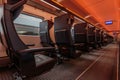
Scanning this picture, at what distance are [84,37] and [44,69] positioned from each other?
353 centimetres

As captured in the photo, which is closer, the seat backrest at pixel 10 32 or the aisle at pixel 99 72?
the seat backrest at pixel 10 32

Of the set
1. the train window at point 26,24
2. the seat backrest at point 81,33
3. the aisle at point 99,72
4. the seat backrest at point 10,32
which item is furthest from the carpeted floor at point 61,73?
the seat backrest at point 81,33

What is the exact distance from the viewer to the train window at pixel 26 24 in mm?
3388

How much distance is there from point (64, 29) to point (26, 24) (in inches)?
69.9

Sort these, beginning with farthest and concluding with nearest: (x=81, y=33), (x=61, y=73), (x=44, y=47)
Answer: (x=81, y=33), (x=61, y=73), (x=44, y=47)

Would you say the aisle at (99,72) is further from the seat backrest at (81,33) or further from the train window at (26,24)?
the train window at (26,24)

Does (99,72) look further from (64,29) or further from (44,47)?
(44,47)

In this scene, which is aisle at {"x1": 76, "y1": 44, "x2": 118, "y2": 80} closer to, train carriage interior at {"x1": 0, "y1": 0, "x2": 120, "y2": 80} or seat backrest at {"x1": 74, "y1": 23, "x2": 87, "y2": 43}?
train carriage interior at {"x1": 0, "y1": 0, "x2": 120, "y2": 80}

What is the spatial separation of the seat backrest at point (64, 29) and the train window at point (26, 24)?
137cm

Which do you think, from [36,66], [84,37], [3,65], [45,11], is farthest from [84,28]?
[36,66]

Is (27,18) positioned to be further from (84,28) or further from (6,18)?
(6,18)

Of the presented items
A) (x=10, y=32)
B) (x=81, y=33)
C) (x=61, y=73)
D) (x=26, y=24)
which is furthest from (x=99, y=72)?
(x=26, y=24)

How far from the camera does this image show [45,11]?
4.70m

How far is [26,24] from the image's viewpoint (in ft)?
12.2
